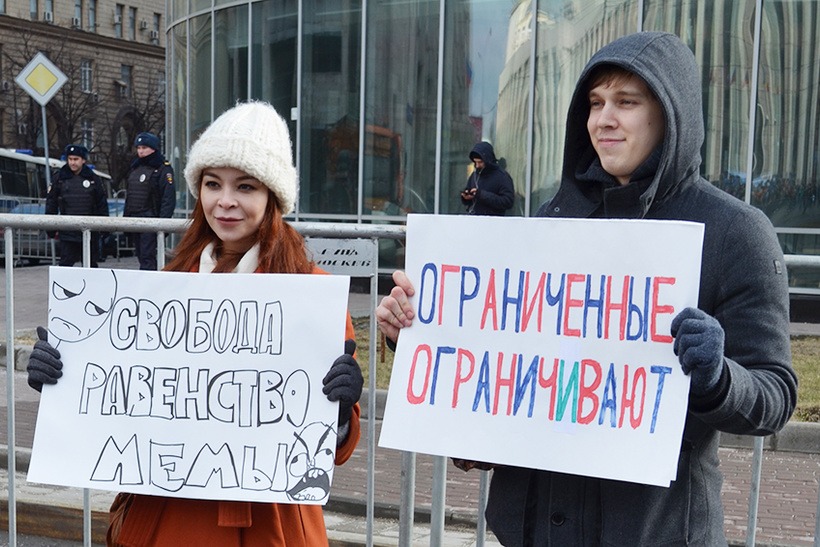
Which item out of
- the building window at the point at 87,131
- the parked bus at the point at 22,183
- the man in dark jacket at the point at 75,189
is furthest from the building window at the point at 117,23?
the man in dark jacket at the point at 75,189

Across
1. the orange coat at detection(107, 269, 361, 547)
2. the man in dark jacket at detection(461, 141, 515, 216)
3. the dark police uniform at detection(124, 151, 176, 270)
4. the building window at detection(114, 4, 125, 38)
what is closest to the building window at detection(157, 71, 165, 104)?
the building window at detection(114, 4, 125, 38)

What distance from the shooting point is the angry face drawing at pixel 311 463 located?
8.55ft

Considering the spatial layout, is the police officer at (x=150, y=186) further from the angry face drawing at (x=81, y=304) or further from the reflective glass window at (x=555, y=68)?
the angry face drawing at (x=81, y=304)

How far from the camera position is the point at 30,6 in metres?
57.2

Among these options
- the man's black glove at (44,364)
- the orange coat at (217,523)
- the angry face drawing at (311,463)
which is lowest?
the orange coat at (217,523)

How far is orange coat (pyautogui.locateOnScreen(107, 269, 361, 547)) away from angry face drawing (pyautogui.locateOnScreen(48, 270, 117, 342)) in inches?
19.7

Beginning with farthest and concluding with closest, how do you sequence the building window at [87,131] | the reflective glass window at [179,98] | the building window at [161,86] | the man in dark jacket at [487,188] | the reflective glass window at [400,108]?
the building window at [161,86], the building window at [87,131], the reflective glass window at [179,98], the reflective glass window at [400,108], the man in dark jacket at [487,188]

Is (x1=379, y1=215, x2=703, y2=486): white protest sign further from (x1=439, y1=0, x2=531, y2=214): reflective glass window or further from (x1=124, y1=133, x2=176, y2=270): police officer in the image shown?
(x1=124, y1=133, x2=176, y2=270): police officer

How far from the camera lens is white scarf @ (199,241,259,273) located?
2.83 metres

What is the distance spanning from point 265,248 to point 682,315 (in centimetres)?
123

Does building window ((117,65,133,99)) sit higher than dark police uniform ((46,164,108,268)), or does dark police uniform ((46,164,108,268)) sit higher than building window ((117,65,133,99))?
building window ((117,65,133,99))

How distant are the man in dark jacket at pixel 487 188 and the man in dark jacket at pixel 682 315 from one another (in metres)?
8.57

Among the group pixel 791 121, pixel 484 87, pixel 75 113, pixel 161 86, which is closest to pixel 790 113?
pixel 791 121

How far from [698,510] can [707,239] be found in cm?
56
